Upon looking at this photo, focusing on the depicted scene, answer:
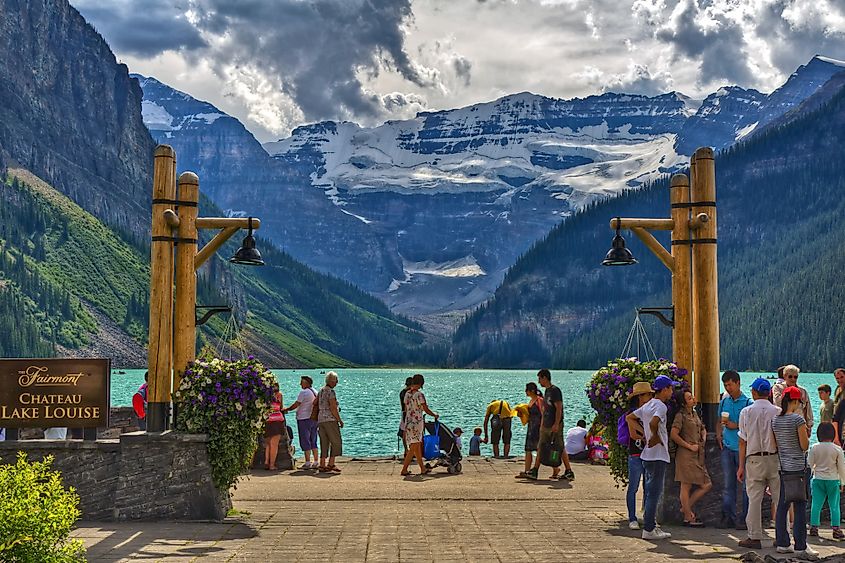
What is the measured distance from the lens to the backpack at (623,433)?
589 inches

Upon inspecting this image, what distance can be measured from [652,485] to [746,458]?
1.36 metres

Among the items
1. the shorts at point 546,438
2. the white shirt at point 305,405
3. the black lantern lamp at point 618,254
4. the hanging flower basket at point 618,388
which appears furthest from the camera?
the white shirt at point 305,405

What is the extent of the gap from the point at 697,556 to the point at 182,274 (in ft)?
29.6

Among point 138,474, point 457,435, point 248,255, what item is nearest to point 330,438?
point 457,435

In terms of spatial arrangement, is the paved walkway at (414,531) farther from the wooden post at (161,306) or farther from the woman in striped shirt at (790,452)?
the wooden post at (161,306)

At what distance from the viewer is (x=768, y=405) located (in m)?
13.4

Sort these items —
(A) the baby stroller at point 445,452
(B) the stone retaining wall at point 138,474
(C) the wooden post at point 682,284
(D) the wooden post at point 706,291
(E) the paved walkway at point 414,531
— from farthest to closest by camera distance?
1. (A) the baby stroller at point 445,452
2. (C) the wooden post at point 682,284
3. (D) the wooden post at point 706,291
4. (B) the stone retaining wall at point 138,474
5. (E) the paved walkway at point 414,531

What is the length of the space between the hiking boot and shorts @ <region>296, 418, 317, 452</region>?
12.4 m

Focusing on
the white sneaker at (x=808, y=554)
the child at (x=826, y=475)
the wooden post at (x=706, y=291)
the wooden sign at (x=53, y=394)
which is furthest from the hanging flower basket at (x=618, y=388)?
the wooden sign at (x=53, y=394)

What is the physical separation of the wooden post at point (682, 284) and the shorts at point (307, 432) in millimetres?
9961

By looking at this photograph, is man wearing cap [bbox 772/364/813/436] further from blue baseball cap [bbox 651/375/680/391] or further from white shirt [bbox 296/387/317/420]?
white shirt [bbox 296/387/317/420]

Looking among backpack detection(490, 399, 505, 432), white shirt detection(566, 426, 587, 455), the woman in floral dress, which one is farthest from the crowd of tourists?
backpack detection(490, 399, 505, 432)

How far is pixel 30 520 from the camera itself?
8711 mm

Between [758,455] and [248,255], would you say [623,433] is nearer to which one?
[758,455]
